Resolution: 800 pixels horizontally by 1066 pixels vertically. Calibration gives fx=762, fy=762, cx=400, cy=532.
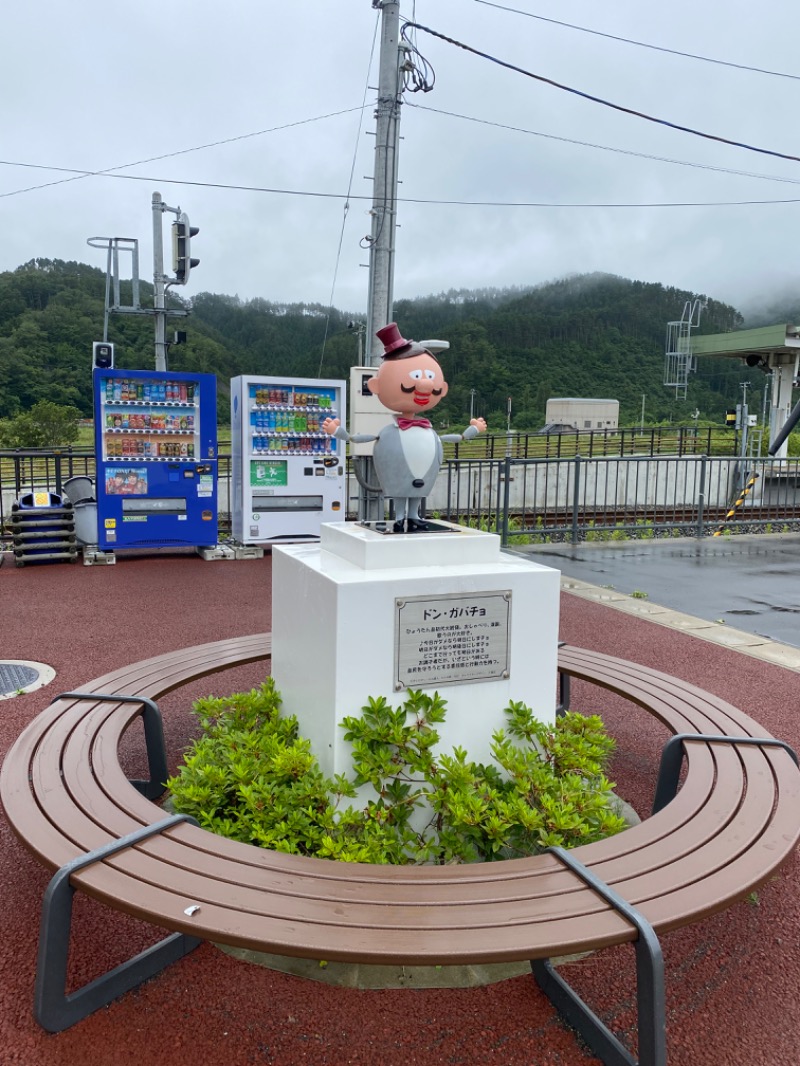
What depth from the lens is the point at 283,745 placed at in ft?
9.91

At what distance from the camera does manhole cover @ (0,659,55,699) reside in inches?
186

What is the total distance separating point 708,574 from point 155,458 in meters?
6.71

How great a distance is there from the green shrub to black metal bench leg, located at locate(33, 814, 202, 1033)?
50cm

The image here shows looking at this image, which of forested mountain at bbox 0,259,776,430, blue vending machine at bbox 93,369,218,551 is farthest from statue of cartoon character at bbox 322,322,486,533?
forested mountain at bbox 0,259,776,430

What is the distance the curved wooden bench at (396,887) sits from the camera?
1.81m

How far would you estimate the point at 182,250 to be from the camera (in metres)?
11.0

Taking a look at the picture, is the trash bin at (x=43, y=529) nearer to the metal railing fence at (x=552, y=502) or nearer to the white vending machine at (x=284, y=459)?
the metal railing fence at (x=552, y=502)

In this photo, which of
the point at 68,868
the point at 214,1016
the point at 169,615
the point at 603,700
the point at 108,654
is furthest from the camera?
the point at 169,615

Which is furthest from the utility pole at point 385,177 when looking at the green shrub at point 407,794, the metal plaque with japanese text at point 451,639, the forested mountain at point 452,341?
the green shrub at point 407,794

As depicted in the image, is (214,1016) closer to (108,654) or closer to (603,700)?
(603,700)

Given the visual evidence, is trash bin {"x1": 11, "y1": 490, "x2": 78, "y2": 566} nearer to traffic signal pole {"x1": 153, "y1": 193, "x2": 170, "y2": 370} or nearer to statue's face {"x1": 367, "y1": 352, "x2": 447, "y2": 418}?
traffic signal pole {"x1": 153, "y1": 193, "x2": 170, "y2": 370}

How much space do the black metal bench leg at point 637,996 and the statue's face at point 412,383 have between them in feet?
6.56

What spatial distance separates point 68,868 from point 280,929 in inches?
24.8

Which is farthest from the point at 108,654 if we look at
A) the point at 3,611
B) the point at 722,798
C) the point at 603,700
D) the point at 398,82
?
the point at 398,82
